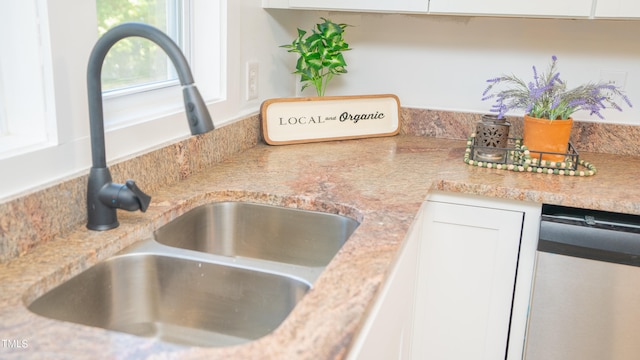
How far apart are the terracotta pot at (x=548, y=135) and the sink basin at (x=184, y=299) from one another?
100cm

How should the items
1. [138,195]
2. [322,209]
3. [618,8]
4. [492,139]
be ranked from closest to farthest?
[138,195], [322,209], [618,8], [492,139]

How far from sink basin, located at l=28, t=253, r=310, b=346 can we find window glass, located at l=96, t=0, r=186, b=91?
0.50m

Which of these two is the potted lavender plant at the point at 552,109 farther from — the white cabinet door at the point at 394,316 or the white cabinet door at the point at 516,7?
the white cabinet door at the point at 394,316

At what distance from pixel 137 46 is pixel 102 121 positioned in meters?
0.45

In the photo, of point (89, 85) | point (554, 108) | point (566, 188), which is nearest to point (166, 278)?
point (89, 85)

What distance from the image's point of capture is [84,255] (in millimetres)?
979

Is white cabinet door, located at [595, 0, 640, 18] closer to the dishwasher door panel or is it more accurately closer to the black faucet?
the dishwasher door panel

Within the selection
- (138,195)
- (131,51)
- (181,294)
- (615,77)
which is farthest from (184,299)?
(615,77)

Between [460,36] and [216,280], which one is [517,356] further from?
[460,36]

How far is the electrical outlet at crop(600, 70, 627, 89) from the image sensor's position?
191cm

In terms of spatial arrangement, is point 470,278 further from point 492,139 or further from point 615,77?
point 615,77

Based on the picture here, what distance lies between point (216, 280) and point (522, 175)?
952 mm

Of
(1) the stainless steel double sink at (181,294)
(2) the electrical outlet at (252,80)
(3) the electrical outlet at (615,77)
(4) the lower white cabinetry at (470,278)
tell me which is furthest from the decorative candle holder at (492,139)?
(1) the stainless steel double sink at (181,294)

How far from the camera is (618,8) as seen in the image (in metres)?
1.57
